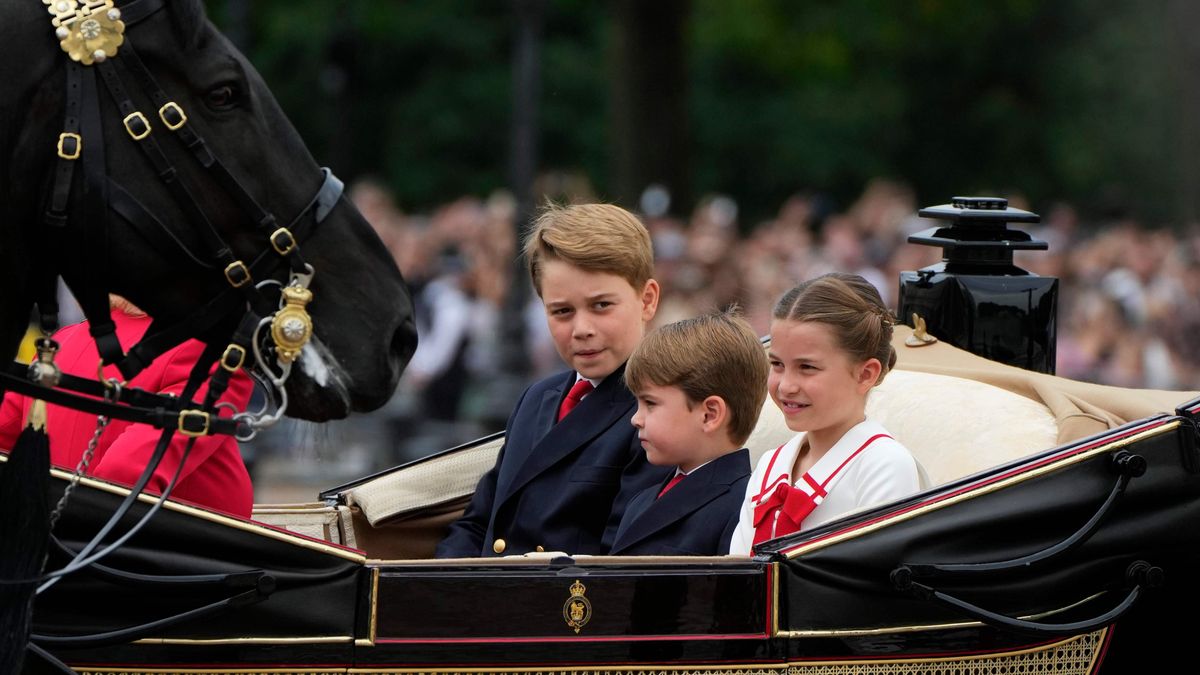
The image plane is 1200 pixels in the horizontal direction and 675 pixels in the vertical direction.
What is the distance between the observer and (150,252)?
9.61 feet

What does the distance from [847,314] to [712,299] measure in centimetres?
724

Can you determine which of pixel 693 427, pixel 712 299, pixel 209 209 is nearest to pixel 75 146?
pixel 209 209

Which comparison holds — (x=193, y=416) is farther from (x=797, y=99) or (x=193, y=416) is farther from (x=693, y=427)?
(x=797, y=99)

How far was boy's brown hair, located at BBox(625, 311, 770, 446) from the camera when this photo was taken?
148 inches

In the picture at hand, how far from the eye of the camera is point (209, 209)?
2.97 m

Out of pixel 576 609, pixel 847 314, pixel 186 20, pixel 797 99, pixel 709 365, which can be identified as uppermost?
pixel 797 99

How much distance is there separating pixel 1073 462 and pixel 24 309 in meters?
2.06

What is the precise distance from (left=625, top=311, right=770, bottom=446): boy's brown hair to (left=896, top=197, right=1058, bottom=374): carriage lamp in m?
0.94

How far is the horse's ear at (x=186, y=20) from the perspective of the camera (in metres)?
2.90

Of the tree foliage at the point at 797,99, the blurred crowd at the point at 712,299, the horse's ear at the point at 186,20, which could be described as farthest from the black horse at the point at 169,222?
the tree foliage at the point at 797,99

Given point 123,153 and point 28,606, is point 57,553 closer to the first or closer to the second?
point 28,606

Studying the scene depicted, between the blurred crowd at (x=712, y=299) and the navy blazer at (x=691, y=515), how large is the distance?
20.4 feet

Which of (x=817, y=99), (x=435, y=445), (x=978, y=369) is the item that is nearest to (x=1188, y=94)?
(x=817, y=99)

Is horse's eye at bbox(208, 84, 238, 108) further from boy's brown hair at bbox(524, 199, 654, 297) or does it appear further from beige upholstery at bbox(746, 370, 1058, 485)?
beige upholstery at bbox(746, 370, 1058, 485)
